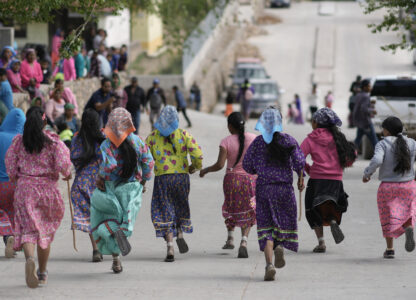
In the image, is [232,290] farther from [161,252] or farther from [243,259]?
[161,252]

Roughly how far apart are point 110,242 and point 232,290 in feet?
4.62

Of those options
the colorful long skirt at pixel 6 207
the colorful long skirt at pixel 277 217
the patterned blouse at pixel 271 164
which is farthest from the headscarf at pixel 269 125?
the colorful long skirt at pixel 6 207

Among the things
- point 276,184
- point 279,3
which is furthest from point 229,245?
point 279,3

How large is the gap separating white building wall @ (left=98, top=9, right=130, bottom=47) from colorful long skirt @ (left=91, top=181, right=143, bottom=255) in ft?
96.8

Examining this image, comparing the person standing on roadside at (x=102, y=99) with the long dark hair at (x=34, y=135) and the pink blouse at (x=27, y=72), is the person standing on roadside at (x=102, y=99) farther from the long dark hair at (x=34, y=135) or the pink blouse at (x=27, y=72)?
the long dark hair at (x=34, y=135)

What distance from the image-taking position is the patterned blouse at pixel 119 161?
9492mm

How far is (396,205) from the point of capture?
34.2 feet

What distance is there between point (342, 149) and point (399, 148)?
62cm

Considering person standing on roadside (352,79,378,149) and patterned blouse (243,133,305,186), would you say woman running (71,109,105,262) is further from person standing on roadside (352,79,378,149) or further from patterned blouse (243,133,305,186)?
person standing on roadside (352,79,378,149)

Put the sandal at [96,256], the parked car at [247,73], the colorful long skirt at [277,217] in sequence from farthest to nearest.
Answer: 1. the parked car at [247,73]
2. the sandal at [96,256]
3. the colorful long skirt at [277,217]

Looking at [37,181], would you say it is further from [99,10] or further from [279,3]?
[279,3]

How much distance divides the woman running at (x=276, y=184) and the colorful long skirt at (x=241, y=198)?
1.17m

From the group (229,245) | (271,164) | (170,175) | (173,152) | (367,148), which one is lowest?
(367,148)

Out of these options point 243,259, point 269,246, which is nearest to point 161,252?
point 243,259
